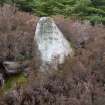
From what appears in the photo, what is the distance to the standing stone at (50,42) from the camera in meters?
7.16

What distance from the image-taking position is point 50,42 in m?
7.29

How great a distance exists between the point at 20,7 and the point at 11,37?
4.32m

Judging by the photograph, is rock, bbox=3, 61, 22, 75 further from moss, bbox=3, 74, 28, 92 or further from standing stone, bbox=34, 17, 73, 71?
standing stone, bbox=34, 17, 73, 71

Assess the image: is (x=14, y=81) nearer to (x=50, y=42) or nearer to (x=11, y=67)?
(x=11, y=67)

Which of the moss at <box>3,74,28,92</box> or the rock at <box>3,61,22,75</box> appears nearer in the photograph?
the moss at <box>3,74,28,92</box>

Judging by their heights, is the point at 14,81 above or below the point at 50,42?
below

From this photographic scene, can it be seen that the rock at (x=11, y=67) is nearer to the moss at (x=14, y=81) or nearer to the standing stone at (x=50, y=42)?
the moss at (x=14, y=81)

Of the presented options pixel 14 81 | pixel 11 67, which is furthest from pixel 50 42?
pixel 14 81

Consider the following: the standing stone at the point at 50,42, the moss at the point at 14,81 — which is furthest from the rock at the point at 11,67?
the standing stone at the point at 50,42

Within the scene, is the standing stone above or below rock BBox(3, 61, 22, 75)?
above

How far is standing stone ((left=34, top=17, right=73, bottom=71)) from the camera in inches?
282

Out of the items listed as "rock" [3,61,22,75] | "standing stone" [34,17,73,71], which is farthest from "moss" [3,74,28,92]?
"standing stone" [34,17,73,71]

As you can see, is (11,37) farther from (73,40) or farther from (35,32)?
(73,40)

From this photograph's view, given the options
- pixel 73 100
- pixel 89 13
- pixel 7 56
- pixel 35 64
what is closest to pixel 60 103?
pixel 73 100
